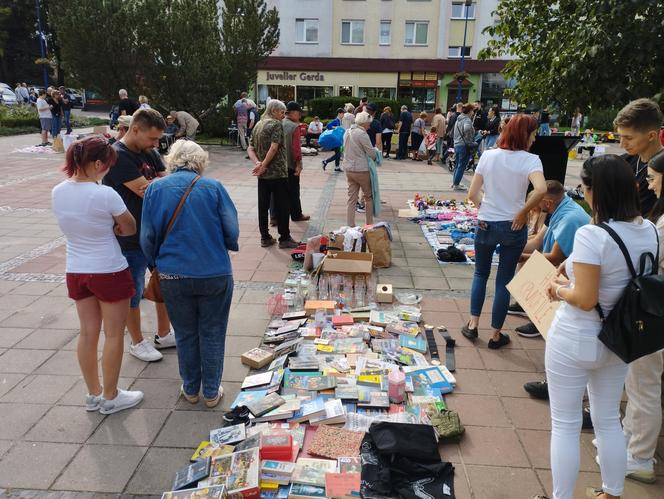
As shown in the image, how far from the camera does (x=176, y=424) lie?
11.0ft

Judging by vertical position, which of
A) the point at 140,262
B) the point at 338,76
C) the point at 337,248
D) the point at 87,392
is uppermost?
the point at 338,76

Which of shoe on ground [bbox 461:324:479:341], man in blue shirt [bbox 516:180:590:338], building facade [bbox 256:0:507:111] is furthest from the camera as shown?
building facade [bbox 256:0:507:111]

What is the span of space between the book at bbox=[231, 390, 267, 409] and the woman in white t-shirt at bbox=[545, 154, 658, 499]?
1996 millimetres

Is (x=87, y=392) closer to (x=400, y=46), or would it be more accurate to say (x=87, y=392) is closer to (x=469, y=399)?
(x=469, y=399)

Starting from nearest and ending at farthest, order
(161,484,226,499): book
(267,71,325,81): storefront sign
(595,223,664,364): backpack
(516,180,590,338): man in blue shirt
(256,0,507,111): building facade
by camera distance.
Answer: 1. (595,223,664,364): backpack
2. (161,484,226,499): book
3. (516,180,590,338): man in blue shirt
4. (256,0,507,111): building facade
5. (267,71,325,81): storefront sign

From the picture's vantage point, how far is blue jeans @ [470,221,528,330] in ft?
13.5

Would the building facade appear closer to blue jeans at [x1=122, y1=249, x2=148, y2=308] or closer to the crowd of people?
the crowd of people

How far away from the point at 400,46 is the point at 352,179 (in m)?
29.7

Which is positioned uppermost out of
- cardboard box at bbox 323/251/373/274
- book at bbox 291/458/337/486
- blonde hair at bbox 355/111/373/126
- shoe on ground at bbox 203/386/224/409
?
blonde hair at bbox 355/111/373/126

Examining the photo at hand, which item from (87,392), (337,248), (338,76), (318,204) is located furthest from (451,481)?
(338,76)

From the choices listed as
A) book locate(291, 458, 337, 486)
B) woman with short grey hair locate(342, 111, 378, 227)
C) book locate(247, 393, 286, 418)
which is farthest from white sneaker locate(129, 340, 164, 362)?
woman with short grey hair locate(342, 111, 378, 227)

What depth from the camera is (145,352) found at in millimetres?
4160

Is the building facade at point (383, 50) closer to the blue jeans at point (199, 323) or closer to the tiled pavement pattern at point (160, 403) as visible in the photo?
A: the tiled pavement pattern at point (160, 403)

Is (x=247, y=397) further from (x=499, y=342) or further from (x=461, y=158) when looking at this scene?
(x=461, y=158)
